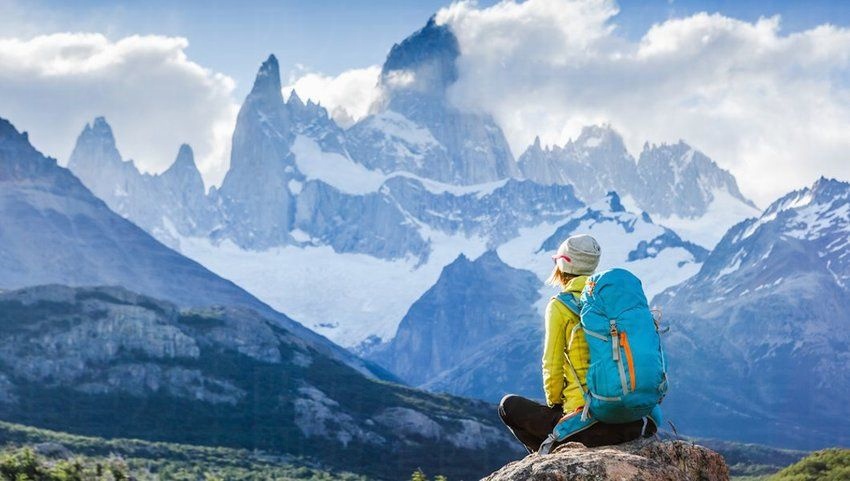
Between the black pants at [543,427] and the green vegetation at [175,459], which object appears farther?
the green vegetation at [175,459]

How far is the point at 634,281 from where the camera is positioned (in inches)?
647

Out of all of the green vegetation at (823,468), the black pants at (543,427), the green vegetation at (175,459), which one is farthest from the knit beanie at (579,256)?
the green vegetation at (175,459)

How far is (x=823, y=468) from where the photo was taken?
13238 centimetres

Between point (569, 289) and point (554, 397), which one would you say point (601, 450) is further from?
point (569, 289)

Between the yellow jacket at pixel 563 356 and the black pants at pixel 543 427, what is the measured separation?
1.74ft

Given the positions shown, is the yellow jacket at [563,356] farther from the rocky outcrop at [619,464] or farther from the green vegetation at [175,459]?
the green vegetation at [175,459]

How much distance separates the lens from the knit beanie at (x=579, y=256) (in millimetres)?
17913

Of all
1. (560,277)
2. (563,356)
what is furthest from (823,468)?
(563,356)

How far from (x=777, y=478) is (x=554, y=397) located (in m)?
127

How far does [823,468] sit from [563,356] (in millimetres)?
125728

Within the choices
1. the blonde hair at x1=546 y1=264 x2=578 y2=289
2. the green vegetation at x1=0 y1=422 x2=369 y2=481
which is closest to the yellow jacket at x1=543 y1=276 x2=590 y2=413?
the blonde hair at x1=546 y1=264 x2=578 y2=289

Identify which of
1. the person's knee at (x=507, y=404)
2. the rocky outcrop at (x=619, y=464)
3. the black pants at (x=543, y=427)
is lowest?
the rocky outcrop at (x=619, y=464)

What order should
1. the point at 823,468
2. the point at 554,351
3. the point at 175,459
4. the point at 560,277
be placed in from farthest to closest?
1. the point at 175,459
2. the point at 823,468
3. the point at 560,277
4. the point at 554,351

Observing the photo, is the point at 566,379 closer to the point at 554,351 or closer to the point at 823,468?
the point at 554,351
